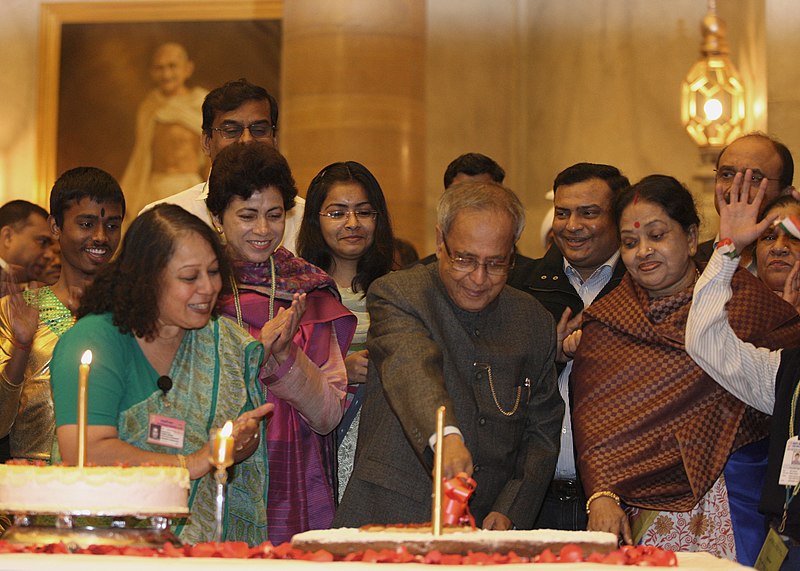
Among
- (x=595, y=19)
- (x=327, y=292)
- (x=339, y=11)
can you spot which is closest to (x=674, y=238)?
(x=327, y=292)

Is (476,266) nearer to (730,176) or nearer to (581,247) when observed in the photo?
(581,247)

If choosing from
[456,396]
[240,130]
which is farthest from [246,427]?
[240,130]

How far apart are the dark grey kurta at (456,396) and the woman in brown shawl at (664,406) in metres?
0.19

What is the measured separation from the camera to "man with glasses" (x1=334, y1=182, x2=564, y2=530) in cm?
419

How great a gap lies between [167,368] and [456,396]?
36.6 inches

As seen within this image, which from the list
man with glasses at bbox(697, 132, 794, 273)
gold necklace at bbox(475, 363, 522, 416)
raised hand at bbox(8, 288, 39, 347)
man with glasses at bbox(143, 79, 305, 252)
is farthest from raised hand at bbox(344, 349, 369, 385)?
man with glasses at bbox(697, 132, 794, 273)

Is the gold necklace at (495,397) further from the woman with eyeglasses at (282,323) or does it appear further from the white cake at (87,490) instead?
the white cake at (87,490)

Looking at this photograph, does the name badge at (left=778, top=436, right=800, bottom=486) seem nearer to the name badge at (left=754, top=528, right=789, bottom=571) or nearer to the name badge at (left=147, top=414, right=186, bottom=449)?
the name badge at (left=754, top=528, right=789, bottom=571)

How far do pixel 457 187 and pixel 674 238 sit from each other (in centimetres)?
82

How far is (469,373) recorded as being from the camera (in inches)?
169

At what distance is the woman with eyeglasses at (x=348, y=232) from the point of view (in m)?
5.17

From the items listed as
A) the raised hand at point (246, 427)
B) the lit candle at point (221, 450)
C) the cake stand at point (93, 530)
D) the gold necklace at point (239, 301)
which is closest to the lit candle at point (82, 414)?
the cake stand at point (93, 530)

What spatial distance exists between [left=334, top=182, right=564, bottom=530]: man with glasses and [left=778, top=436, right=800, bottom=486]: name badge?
2.49ft

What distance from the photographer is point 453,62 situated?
1131 centimetres
